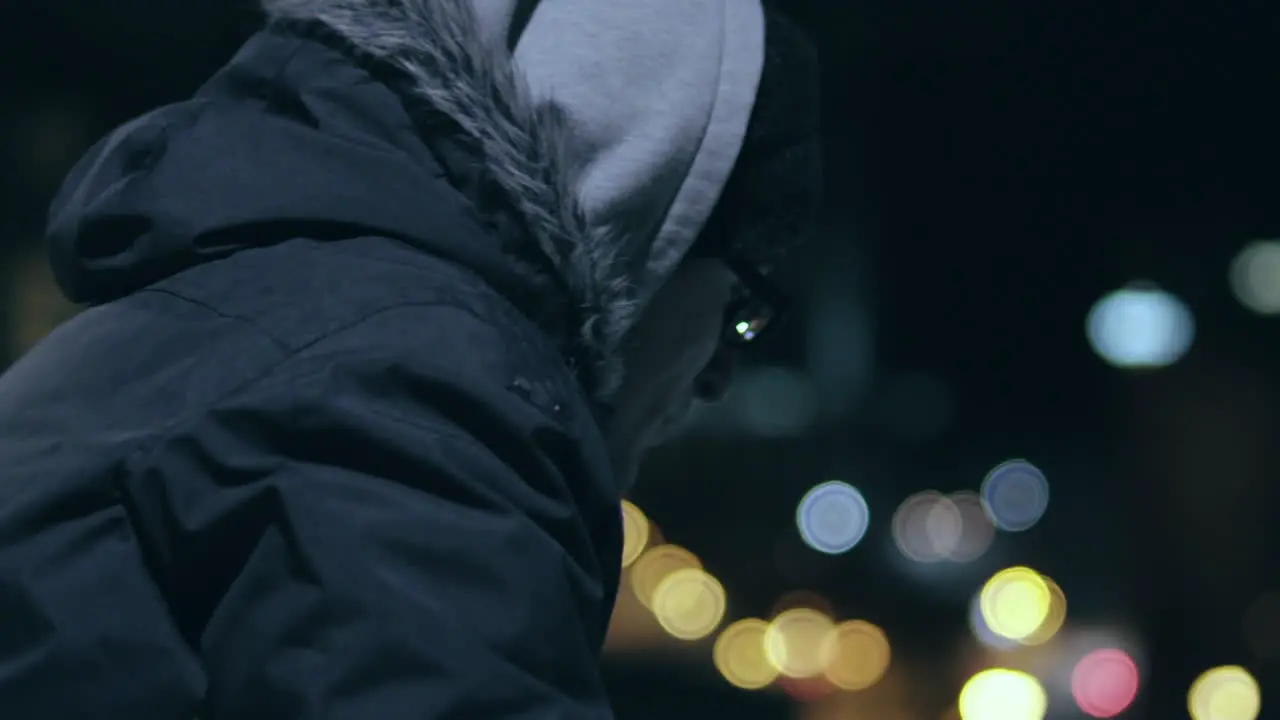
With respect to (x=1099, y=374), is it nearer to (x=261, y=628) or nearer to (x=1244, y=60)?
(x=1244, y=60)

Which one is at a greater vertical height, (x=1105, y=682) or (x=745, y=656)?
(x=1105, y=682)

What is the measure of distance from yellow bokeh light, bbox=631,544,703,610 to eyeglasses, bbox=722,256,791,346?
18128mm

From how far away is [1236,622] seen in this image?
14.0 m

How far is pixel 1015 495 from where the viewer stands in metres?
25.2

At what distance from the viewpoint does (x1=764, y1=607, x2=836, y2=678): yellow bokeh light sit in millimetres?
17891

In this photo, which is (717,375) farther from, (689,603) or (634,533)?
(634,533)

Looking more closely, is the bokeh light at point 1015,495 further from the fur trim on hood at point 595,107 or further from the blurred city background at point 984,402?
the fur trim on hood at point 595,107

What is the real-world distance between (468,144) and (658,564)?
20.0 metres

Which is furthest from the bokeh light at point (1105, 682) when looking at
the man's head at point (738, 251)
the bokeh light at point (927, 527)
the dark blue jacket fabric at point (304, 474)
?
the dark blue jacket fabric at point (304, 474)

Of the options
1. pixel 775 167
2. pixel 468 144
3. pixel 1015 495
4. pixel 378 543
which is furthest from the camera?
pixel 1015 495

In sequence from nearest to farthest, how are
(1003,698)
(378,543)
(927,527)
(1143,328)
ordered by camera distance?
(378,543) < (1003,698) < (1143,328) < (927,527)

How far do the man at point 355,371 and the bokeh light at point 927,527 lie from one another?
805 inches

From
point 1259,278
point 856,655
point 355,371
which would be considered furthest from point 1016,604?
point 355,371

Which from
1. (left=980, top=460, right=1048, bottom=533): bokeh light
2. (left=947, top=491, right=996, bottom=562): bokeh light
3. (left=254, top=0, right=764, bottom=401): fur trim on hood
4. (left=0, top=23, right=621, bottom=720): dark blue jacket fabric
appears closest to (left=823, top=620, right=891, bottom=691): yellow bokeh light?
(left=947, top=491, right=996, bottom=562): bokeh light
